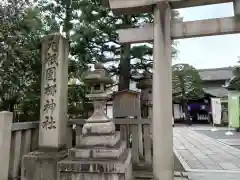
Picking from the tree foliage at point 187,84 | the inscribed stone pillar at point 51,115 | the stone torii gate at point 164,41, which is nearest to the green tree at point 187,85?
the tree foliage at point 187,84

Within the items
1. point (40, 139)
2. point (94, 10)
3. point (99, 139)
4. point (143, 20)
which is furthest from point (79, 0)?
point (99, 139)

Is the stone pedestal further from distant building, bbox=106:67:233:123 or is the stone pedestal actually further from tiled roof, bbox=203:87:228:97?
tiled roof, bbox=203:87:228:97

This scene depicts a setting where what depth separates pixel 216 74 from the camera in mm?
35875

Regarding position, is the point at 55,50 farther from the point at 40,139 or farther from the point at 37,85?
the point at 40,139

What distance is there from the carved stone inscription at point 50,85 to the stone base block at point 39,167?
2.02 ft

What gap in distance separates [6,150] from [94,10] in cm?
447

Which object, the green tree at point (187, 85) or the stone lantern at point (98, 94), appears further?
the green tree at point (187, 85)

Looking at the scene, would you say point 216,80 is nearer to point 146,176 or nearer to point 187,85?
point 187,85

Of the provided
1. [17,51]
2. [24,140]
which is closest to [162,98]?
[24,140]

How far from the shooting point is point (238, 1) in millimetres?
4156

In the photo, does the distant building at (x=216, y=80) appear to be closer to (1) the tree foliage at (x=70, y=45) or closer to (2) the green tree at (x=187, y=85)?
(2) the green tree at (x=187, y=85)

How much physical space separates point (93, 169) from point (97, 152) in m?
0.28

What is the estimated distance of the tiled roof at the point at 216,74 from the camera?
3412cm

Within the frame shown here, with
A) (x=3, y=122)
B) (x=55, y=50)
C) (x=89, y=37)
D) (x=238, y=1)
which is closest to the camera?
(x=3, y=122)
